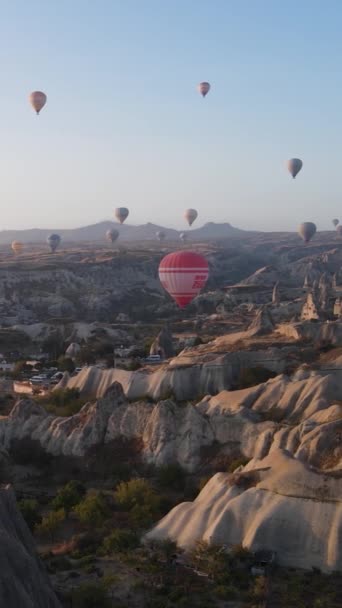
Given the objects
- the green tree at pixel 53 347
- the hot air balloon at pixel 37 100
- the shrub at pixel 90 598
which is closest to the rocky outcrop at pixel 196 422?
the shrub at pixel 90 598

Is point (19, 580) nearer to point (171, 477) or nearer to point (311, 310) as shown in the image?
point (171, 477)

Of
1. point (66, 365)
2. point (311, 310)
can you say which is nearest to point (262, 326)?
point (311, 310)

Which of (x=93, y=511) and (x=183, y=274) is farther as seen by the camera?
(x=183, y=274)

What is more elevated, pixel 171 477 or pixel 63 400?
pixel 63 400

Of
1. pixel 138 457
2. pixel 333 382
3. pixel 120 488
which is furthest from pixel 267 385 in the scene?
pixel 120 488

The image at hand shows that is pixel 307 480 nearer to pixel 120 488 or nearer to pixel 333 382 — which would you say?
pixel 120 488

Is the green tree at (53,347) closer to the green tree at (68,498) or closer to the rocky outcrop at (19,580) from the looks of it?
the green tree at (68,498)

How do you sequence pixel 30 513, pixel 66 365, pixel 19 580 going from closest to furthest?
1. pixel 19 580
2. pixel 30 513
3. pixel 66 365
